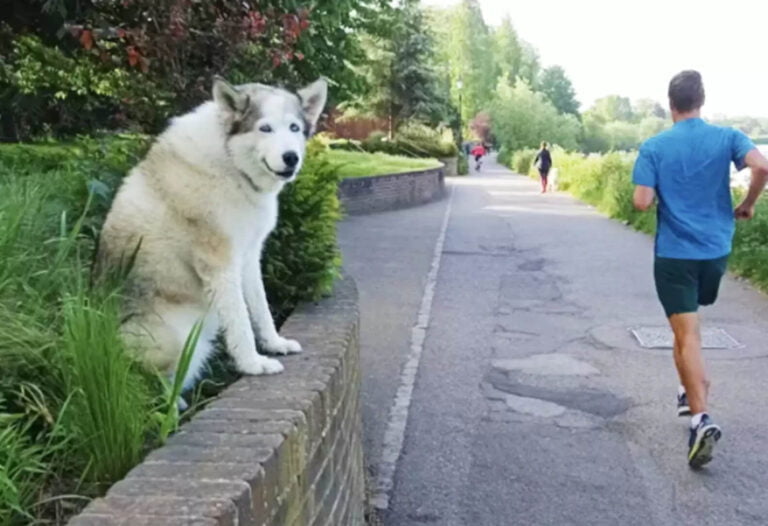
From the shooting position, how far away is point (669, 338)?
8.74m

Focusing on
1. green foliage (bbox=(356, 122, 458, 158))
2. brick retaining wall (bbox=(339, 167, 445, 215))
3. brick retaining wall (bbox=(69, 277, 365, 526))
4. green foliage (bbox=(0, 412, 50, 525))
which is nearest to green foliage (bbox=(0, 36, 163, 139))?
brick retaining wall (bbox=(69, 277, 365, 526))

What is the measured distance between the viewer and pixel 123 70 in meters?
8.27

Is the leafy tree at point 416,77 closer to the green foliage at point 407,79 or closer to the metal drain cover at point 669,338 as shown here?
the green foliage at point 407,79

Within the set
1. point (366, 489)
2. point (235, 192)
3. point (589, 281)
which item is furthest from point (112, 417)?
point (589, 281)

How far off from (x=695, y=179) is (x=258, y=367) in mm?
3111

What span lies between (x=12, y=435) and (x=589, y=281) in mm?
10773

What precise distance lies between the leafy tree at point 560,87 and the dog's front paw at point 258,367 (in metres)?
120

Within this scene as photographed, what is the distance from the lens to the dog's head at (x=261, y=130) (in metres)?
3.69

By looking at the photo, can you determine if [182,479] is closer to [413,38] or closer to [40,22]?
[40,22]

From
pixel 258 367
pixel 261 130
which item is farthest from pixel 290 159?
pixel 258 367

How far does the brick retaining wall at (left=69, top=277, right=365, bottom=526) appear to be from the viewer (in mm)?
2271

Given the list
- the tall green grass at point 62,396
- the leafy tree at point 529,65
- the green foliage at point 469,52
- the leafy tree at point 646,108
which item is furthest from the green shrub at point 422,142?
the leafy tree at point 646,108

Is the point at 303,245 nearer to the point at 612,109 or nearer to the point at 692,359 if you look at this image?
the point at 692,359

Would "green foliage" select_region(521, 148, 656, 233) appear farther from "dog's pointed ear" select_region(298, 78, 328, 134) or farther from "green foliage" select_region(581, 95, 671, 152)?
"green foliage" select_region(581, 95, 671, 152)
